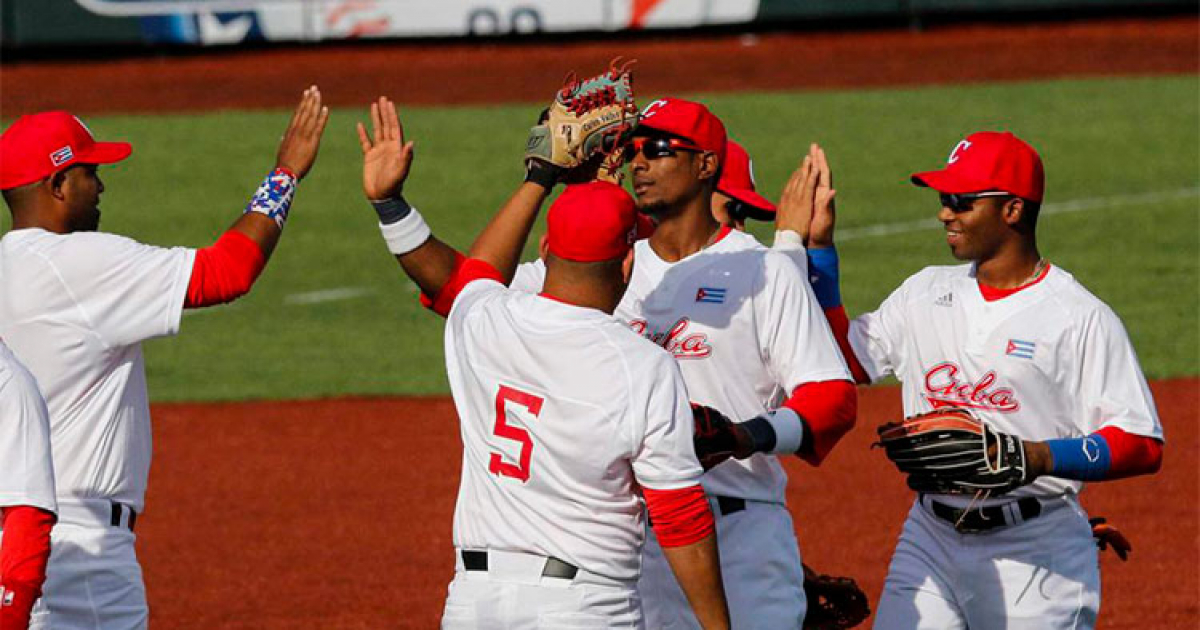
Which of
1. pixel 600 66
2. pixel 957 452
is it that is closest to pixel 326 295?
pixel 600 66

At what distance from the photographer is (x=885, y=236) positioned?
18406mm

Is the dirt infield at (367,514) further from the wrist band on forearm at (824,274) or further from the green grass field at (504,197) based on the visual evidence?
the wrist band on forearm at (824,274)

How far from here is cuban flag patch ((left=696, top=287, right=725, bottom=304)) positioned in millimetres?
5922

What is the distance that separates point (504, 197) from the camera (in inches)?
794

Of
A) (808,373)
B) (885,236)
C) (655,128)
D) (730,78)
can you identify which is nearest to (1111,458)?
(808,373)

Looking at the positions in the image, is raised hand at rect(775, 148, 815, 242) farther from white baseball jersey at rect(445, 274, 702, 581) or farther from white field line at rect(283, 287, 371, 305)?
white field line at rect(283, 287, 371, 305)

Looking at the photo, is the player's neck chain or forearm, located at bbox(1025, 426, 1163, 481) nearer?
forearm, located at bbox(1025, 426, 1163, 481)

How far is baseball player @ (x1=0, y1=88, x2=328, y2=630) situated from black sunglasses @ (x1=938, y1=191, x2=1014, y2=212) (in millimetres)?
2179

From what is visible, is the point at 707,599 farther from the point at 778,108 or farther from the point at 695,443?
the point at 778,108

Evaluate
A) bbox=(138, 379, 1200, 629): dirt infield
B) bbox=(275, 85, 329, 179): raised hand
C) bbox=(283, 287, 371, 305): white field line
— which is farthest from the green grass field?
bbox=(275, 85, 329, 179): raised hand

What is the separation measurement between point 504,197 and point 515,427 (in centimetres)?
1522

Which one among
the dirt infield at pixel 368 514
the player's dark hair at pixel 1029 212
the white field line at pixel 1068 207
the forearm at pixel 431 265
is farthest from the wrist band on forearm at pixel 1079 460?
the white field line at pixel 1068 207

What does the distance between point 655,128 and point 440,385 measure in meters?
8.22

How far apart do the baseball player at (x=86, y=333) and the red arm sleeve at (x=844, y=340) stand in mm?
1901
